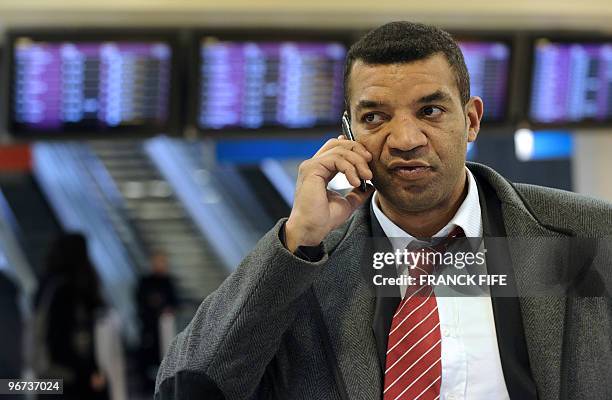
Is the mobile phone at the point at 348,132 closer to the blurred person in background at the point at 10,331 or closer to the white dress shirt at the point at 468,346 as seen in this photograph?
the white dress shirt at the point at 468,346

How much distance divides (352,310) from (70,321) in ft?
14.5

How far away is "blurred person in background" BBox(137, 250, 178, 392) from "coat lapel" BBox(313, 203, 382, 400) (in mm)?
7133

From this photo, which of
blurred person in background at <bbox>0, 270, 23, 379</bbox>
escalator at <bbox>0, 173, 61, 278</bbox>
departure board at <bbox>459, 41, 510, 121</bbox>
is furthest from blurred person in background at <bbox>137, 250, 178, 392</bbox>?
departure board at <bbox>459, 41, 510, 121</bbox>

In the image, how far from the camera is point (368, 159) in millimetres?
1836

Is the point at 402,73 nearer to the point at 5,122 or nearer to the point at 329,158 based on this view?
the point at 329,158

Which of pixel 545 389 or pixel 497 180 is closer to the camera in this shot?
pixel 545 389

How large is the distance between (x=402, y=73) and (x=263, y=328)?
0.51m

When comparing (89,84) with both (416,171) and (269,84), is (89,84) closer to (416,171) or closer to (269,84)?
(269,84)

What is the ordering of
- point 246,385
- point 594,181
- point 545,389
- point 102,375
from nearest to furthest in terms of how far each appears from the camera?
point 545,389 → point 246,385 → point 102,375 → point 594,181

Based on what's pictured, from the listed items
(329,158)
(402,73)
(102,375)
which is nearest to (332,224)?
(329,158)

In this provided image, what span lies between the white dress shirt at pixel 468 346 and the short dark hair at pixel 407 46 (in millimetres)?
274

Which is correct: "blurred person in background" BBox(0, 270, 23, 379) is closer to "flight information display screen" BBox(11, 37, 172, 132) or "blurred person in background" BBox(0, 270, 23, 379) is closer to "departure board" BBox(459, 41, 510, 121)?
"flight information display screen" BBox(11, 37, 172, 132)

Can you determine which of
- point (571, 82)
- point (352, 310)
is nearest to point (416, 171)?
point (352, 310)

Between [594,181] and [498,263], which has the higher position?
[498,263]
